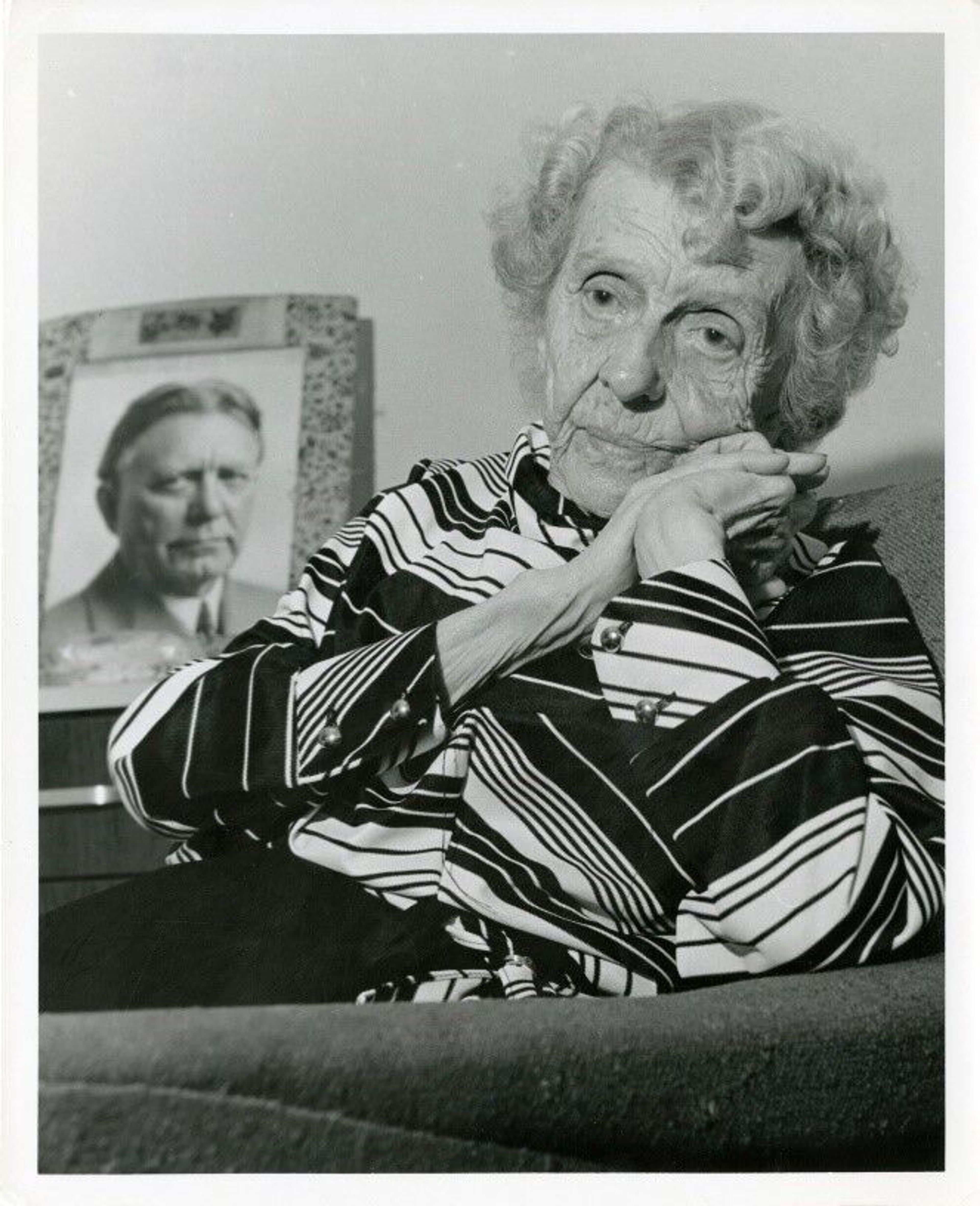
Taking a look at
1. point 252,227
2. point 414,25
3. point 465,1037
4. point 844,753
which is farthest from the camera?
point 252,227

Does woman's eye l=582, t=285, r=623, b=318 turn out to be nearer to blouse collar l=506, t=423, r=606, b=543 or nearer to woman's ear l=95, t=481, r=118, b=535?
blouse collar l=506, t=423, r=606, b=543

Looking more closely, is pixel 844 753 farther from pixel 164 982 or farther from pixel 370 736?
pixel 164 982

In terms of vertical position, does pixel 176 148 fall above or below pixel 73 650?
above

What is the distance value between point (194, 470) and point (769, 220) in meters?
0.74

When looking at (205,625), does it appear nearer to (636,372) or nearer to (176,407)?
(176,407)

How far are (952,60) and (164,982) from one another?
1.23 meters

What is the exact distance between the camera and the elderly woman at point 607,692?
1228 mm

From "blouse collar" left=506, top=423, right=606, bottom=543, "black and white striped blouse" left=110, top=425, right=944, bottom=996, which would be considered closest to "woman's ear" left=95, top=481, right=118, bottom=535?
"black and white striped blouse" left=110, top=425, right=944, bottom=996

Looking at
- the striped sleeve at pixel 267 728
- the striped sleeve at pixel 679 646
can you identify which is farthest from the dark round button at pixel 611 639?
the striped sleeve at pixel 267 728

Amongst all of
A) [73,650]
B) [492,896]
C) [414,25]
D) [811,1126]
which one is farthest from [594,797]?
[414,25]

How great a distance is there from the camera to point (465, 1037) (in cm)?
92

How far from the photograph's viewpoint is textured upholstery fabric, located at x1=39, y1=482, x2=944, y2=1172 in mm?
896

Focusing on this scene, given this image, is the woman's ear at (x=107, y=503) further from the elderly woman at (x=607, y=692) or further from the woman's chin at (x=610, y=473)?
the woman's chin at (x=610, y=473)

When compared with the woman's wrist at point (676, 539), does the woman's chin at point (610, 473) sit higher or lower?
higher
